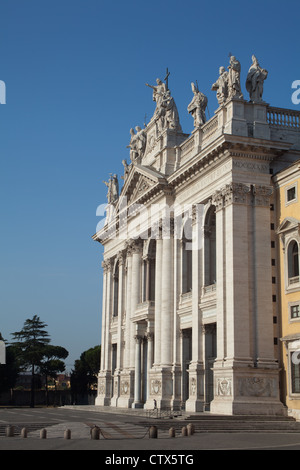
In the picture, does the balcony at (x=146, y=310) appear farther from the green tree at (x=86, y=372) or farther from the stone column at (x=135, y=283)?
the green tree at (x=86, y=372)

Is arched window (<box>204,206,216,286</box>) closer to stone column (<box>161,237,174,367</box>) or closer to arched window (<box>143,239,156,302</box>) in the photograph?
stone column (<box>161,237,174,367</box>)

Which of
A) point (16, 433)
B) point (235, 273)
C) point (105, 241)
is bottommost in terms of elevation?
point (16, 433)

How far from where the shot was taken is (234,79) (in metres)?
38.9

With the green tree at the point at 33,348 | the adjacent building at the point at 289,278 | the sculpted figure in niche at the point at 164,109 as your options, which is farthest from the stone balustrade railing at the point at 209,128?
the green tree at the point at 33,348

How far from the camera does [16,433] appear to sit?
28141 millimetres

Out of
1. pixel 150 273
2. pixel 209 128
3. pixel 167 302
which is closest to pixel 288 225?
pixel 209 128

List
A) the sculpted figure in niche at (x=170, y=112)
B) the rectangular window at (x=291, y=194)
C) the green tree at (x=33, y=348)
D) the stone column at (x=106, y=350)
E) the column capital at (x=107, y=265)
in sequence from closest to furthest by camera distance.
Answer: the rectangular window at (x=291, y=194) → the sculpted figure in niche at (x=170, y=112) → the stone column at (x=106, y=350) → the column capital at (x=107, y=265) → the green tree at (x=33, y=348)

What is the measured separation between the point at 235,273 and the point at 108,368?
2778cm

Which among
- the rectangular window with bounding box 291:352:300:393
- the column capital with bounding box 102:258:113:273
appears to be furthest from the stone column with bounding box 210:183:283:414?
the column capital with bounding box 102:258:113:273

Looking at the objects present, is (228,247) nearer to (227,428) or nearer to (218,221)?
(218,221)

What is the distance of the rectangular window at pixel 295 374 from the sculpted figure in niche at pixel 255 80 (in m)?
15.3

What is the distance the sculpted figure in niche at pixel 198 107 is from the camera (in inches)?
1726

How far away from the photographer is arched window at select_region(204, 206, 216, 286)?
40656 mm
